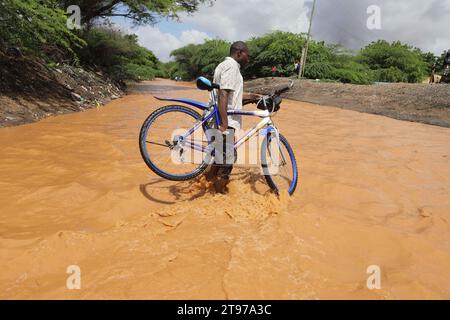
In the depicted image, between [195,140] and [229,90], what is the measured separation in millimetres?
687

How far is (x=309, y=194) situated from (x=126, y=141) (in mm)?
3676

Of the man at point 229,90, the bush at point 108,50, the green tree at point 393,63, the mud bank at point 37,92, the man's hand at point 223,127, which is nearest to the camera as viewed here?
the man at point 229,90

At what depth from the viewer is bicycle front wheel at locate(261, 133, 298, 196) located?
3788mm

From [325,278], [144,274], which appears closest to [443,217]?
[325,278]

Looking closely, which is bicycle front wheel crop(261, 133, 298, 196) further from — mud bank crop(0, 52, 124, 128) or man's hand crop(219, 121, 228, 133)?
mud bank crop(0, 52, 124, 128)

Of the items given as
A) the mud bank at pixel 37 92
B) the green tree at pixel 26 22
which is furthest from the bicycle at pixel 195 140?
the green tree at pixel 26 22

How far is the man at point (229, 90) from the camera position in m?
3.40

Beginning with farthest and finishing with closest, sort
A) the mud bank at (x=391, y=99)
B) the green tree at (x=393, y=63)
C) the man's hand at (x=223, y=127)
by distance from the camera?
the green tree at (x=393, y=63), the mud bank at (x=391, y=99), the man's hand at (x=223, y=127)

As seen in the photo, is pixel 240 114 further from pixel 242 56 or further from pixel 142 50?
pixel 142 50

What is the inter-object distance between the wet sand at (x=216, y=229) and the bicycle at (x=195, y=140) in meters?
0.31

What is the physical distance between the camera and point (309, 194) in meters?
4.06

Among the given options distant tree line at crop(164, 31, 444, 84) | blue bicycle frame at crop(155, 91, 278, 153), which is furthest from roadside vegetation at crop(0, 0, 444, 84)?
blue bicycle frame at crop(155, 91, 278, 153)

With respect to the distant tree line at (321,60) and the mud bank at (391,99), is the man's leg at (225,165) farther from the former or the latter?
the distant tree line at (321,60)
